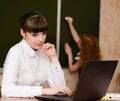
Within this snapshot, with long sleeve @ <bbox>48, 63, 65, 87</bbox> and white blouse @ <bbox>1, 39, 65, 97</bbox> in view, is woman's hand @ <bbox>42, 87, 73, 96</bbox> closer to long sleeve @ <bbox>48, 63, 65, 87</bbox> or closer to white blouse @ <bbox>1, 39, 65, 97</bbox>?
white blouse @ <bbox>1, 39, 65, 97</bbox>

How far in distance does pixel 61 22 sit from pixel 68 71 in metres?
0.60

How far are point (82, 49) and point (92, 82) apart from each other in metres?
2.04

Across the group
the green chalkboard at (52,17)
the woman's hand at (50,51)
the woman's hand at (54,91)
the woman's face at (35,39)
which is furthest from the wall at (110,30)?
the woman's hand at (54,91)

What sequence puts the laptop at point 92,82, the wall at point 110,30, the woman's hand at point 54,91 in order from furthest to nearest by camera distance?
the wall at point 110,30
the woman's hand at point 54,91
the laptop at point 92,82

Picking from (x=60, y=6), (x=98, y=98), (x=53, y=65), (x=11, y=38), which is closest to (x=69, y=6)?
(x=60, y=6)

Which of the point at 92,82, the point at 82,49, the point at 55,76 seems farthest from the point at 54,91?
the point at 82,49

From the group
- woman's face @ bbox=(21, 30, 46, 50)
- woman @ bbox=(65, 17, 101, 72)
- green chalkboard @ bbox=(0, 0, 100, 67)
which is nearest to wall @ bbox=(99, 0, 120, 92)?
green chalkboard @ bbox=(0, 0, 100, 67)

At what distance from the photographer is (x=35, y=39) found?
2.34 meters

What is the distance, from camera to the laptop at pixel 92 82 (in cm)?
171

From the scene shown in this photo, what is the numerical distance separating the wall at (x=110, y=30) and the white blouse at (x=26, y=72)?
1.78 meters

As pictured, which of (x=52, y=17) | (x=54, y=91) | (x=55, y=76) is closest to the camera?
(x=54, y=91)

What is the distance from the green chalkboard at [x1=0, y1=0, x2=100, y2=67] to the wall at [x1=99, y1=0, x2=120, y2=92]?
0.39ft

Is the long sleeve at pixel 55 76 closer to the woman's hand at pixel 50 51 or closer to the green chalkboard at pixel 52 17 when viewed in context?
the woman's hand at pixel 50 51

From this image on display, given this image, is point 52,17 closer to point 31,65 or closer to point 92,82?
point 31,65
